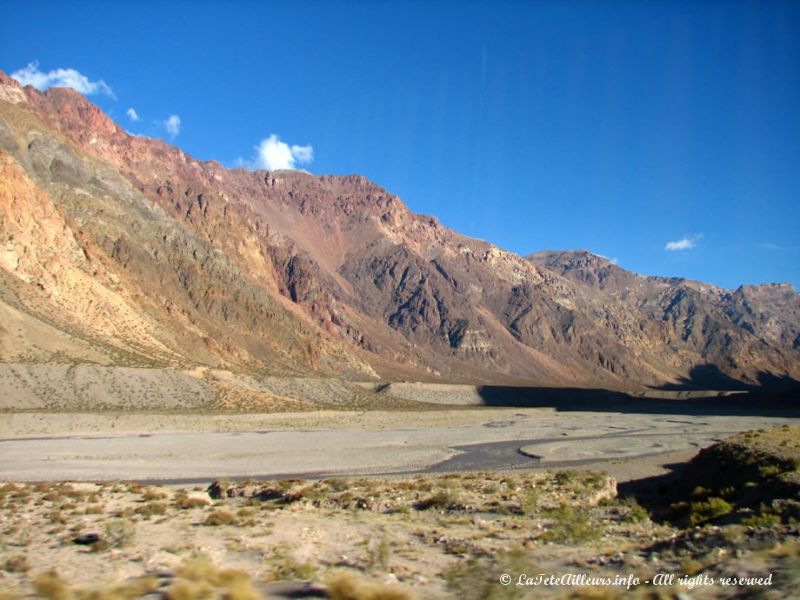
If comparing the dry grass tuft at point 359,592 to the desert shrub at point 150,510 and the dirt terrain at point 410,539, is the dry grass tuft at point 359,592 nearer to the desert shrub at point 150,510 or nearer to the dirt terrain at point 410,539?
the dirt terrain at point 410,539

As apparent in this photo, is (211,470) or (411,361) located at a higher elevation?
(411,361)

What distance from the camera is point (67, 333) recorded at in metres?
64.0

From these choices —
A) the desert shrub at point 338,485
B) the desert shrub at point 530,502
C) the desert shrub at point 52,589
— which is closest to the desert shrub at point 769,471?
the desert shrub at point 530,502

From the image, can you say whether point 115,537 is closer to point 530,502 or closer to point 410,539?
point 410,539

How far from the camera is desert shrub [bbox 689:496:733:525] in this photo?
1602 cm

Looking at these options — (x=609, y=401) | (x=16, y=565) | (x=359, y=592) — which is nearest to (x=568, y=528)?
(x=359, y=592)

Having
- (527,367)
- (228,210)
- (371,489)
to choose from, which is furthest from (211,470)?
(527,367)

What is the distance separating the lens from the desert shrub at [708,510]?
16.0m

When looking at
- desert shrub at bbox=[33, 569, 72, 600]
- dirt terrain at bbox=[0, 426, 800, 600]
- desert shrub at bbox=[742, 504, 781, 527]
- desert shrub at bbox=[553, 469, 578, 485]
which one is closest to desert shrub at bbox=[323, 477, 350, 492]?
dirt terrain at bbox=[0, 426, 800, 600]

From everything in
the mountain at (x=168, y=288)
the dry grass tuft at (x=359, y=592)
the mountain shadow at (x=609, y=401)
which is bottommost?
the mountain shadow at (x=609, y=401)

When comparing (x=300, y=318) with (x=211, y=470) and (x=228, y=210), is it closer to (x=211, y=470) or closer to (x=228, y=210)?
(x=228, y=210)

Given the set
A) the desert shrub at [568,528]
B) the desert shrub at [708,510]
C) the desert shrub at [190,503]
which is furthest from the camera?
the desert shrub at [190,503]

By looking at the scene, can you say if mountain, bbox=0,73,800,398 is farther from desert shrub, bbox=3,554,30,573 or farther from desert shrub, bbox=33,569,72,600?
desert shrub, bbox=33,569,72,600

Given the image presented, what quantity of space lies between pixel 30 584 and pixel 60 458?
27.8 metres
